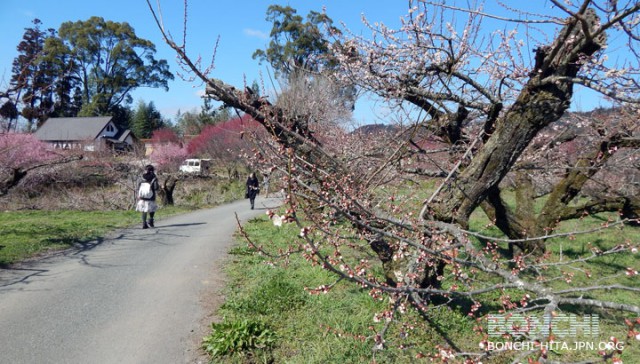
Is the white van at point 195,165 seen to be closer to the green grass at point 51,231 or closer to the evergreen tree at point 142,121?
the green grass at point 51,231

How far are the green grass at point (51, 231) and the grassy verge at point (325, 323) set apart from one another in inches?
149

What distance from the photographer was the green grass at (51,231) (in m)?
7.39

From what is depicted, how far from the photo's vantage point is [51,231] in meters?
9.38

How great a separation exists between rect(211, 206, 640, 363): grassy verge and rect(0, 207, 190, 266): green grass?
3.78 meters

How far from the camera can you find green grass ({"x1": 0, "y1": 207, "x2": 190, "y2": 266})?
7.39 m

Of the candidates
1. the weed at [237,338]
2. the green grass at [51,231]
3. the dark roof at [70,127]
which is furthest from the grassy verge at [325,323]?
the dark roof at [70,127]

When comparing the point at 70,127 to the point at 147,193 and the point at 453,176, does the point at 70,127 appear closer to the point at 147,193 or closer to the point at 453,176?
the point at 147,193

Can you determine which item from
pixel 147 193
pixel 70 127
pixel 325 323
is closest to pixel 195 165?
pixel 70 127

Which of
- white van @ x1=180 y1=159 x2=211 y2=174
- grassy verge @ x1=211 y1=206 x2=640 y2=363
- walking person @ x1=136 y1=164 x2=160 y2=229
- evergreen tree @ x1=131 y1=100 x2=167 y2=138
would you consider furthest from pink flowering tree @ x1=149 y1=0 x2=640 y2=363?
evergreen tree @ x1=131 y1=100 x2=167 y2=138

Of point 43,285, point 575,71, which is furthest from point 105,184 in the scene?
point 575,71

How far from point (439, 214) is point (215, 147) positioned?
28328mm

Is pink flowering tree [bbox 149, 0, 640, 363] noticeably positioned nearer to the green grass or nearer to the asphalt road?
the asphalt road

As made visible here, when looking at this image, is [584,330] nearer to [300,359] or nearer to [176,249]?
[300,359]

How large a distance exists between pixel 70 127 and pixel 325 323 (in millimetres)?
47212
